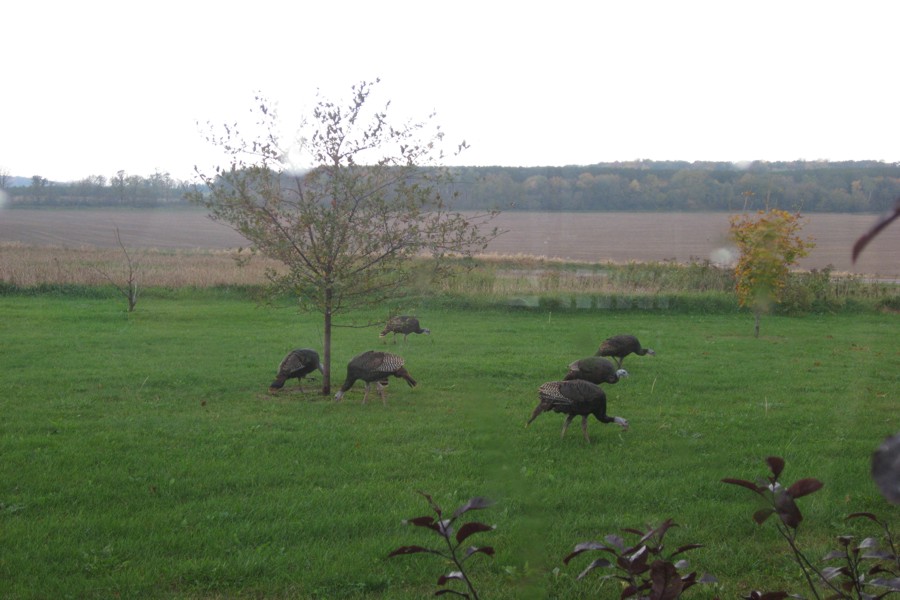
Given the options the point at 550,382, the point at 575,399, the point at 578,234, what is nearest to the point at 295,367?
the point at 550,382

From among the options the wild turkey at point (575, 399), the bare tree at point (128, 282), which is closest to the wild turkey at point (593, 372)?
the wild turkey at point (575, 399)

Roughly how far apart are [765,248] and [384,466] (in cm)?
1368

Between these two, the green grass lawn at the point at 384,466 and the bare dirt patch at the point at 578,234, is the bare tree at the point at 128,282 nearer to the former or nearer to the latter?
the bare dirt patch at the point at 578,234

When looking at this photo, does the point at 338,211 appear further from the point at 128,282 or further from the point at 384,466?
the point at 128,282

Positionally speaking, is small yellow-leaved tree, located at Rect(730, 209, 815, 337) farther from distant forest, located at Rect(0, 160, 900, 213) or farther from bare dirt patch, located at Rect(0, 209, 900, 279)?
distant forest, located at Rect(0, 160, 900, 213)

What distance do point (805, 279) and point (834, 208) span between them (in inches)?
1004

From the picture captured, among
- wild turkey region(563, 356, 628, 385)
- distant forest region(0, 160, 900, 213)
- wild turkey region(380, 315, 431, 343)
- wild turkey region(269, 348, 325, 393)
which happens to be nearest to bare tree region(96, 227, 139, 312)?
distant forest region(0, 160, 900, 213)

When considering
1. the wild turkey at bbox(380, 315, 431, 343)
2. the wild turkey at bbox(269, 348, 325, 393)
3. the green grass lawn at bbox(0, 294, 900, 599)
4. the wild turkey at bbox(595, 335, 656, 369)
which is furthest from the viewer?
the wild turkey at bbox(380, 315, 431, 343)

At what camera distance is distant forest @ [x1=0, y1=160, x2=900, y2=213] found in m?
3.76

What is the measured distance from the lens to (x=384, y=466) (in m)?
8.13

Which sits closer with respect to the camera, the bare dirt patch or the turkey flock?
the bare dirt patch

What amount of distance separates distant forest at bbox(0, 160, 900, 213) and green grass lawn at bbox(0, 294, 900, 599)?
2.97 metres

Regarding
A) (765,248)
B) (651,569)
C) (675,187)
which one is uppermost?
(675,187)

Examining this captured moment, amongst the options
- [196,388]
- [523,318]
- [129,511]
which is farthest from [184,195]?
[523,318]
